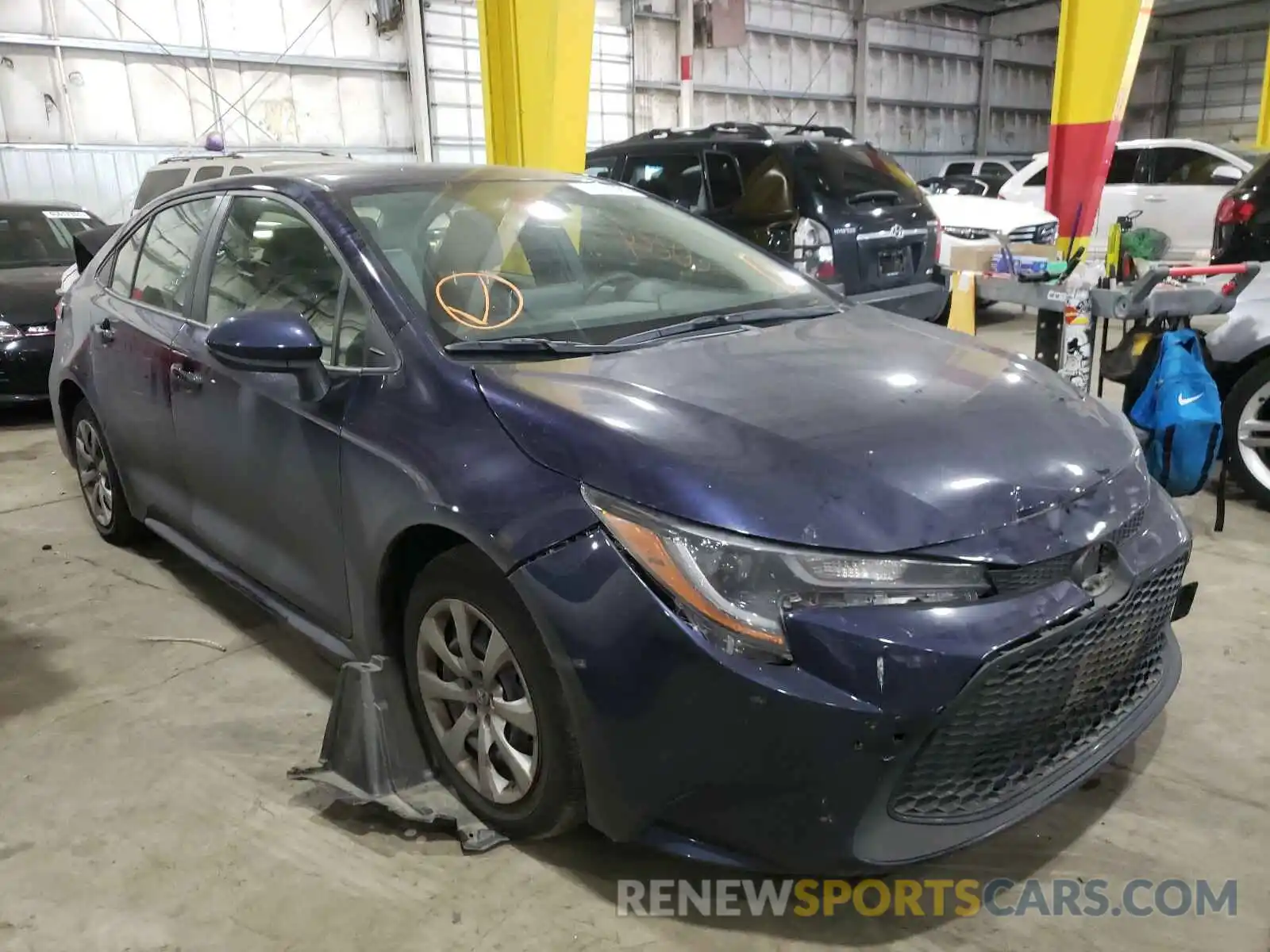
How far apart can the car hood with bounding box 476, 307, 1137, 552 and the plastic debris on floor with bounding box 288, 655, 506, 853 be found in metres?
0.73

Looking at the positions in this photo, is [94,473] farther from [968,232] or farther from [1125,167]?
[1125,167]

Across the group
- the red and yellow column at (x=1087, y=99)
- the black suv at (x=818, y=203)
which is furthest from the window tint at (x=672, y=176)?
the red and yellow column at (x=1087, y=99)

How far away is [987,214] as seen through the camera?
905 cm

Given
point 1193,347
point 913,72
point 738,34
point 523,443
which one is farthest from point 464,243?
point 913,72

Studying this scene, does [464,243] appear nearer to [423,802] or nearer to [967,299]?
[423,802]

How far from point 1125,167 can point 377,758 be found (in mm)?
11152

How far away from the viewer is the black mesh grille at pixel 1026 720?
1.69m

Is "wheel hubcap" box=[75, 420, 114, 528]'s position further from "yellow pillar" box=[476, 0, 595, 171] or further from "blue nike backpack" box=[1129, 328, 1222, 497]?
"blue nike backpack" box=[1129, 328, 1222, 497]

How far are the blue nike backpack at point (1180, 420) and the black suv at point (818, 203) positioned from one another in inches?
110

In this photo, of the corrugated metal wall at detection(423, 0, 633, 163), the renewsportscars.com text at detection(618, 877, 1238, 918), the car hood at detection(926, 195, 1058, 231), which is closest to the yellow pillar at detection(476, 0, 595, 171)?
the car hood at detection(926, 195, 1058, 231)

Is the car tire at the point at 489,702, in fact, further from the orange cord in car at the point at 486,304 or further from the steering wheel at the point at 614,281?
the steering wheel at the point at 614,281

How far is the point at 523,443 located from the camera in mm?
1932

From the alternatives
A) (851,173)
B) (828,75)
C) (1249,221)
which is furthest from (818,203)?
(828,75)

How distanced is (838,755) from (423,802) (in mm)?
1053
